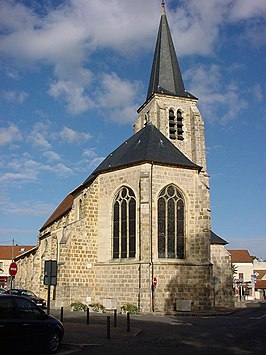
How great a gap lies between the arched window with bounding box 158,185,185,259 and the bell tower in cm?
1074

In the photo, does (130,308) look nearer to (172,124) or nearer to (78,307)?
(78,307)

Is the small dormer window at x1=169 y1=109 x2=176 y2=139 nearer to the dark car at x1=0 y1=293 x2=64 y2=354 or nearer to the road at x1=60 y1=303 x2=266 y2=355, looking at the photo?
the road at x1=60 y1=303 x2=266 y2=355

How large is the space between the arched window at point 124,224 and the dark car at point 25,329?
13.3 metres

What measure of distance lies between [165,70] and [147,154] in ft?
54.2

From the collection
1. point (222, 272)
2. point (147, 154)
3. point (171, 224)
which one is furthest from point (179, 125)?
point (171, 224)

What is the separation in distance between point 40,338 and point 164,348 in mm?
3019

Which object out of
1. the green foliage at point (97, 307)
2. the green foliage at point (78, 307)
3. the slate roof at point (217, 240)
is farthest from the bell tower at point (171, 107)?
the green foliage at point (78, 307)

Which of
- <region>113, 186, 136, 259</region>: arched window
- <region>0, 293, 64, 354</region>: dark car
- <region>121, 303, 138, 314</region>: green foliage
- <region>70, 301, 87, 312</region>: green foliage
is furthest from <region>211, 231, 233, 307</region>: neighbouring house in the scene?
<region>0, 293, 64, 354</region>: dark car

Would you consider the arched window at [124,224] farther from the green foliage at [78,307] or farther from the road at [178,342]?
the road at [178,342]

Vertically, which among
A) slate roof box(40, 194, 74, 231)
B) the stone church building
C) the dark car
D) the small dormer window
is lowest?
the dark car

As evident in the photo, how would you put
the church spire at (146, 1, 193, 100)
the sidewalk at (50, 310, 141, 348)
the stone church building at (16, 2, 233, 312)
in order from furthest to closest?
the church spire at (146, 1, 193, 100)
the stone church building at (16, 2, 233, 312)
the sidewalk at (50, 310, 141, 348)

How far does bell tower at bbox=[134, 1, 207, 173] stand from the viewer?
3509 cm

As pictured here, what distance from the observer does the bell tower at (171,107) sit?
3509 centimetres

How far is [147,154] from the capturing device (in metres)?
23.8
